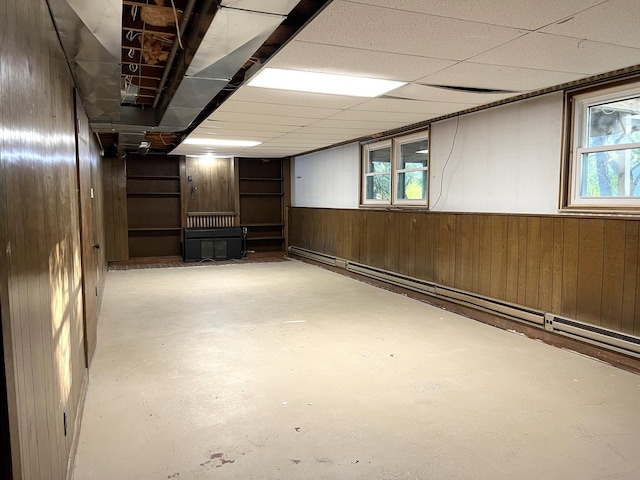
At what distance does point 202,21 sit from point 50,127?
94 cm

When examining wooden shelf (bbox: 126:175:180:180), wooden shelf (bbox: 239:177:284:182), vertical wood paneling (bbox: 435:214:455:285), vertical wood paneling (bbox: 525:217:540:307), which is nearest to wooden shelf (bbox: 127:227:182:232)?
wooden shelf (bbox: 126:175:180:180)

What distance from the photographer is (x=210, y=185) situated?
10.1 m

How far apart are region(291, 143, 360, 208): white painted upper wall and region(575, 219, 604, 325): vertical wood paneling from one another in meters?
4.20

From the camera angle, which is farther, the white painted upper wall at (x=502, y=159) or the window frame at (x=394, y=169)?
the window frame at (x=394, y=169)

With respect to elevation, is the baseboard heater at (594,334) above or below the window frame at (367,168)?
below

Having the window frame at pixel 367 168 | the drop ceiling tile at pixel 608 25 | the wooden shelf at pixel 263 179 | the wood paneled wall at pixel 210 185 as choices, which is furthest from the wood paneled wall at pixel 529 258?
the wood paneled wall at pixel 210 185

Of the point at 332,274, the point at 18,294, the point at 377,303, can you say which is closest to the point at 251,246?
the point at 332,274

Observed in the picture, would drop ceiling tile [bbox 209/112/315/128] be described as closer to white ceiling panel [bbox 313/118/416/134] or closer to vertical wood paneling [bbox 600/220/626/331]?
white ceiling panel [bbox 313/118/416/134]

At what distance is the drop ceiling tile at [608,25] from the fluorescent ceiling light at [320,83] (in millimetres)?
1368

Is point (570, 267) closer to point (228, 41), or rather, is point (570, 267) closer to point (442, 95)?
point (442, 95)

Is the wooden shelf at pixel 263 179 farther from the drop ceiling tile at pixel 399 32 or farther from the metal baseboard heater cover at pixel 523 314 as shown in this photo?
the drop ceiling tile at pixel 399 32

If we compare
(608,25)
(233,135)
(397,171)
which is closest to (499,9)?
(608,25)

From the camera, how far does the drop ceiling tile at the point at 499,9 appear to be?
2.20 metres

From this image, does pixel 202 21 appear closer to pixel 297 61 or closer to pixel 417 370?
pixel 297 61
